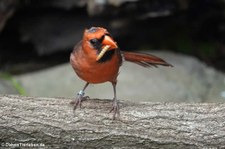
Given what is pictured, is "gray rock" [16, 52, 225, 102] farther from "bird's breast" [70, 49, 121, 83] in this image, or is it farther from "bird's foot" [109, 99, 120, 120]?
"bird's breast" [70, 49, 121, 83]

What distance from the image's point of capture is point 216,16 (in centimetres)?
587

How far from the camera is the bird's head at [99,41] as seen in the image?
2732mm

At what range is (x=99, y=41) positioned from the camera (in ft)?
9.02

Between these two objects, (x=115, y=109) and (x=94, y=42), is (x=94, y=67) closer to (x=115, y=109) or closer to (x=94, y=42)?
(x=94, y=42)

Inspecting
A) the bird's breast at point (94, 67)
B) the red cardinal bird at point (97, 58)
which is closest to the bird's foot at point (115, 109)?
the red cardinal bird at point (97, 58)

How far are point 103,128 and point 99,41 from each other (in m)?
0.50

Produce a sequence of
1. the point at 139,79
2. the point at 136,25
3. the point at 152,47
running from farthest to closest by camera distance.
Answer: the point at 152,47 < the point at 136,25 < the point at 139,79

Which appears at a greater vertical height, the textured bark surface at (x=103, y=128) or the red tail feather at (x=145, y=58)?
the red tail feather at (x=145, y=58)

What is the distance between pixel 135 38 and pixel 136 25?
0.41m

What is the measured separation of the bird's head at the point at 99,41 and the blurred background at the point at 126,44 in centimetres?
194

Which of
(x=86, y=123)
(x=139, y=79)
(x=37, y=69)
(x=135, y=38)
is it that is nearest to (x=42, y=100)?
Result: (x=86, y=123)

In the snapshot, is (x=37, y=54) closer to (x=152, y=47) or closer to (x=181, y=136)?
(x=152, y=47)

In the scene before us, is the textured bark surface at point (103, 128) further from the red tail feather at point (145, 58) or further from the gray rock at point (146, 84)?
the gray rock at point (146, 84)

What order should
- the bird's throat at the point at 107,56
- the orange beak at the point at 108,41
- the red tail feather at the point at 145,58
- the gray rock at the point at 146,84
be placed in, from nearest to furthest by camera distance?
the orange beak at the point at 108,41 → the bird's throat at the point at 107,56 → the red tail feather at the point at 145,58 → the gray rock at the point at 146,84
